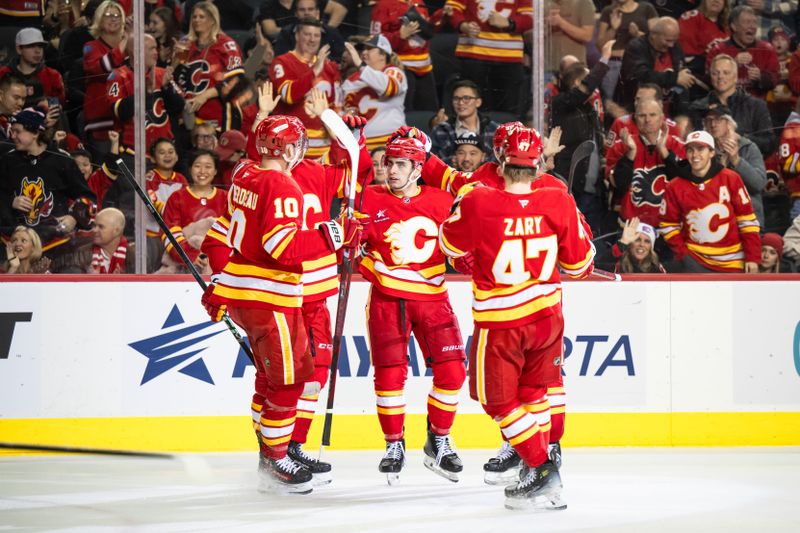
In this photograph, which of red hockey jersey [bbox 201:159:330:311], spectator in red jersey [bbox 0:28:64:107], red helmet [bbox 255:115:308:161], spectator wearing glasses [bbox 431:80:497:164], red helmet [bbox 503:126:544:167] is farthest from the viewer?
spectator wearing glasses [bbox 431:80:497:164]

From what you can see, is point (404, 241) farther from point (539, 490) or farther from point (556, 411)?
point (539, 490)

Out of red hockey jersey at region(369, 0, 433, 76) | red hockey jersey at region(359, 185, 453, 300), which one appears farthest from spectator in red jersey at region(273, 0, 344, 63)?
red hockey jersey at region(359, 185, 453, 300)

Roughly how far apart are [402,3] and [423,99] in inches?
22.6

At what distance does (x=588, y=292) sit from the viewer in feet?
17.6

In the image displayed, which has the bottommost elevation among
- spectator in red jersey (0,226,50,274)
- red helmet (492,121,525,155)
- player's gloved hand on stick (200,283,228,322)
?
spectator in red jersey (0,226,50,274)

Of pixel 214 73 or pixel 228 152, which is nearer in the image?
pixel 228 152

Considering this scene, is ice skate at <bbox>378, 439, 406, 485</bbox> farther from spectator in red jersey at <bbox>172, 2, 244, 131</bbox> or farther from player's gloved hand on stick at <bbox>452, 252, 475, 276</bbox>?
spectator in red jersey at <bbox>172, 2, 244, 131</bbox>

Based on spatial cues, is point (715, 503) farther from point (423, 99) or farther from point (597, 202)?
point (423, 99)

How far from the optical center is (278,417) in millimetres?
4262

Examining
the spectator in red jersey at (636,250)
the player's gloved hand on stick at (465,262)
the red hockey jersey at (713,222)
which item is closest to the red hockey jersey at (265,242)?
the player's gloved hand on stick at (465,262)

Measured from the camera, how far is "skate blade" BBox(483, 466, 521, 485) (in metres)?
4.51

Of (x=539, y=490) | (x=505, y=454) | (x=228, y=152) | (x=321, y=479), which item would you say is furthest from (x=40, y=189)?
(x=539, y=490)

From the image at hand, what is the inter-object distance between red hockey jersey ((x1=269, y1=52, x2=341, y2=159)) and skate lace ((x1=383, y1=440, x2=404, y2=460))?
1.99 metres

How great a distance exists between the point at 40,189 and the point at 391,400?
85.4 inches
